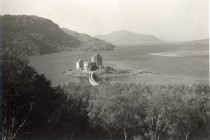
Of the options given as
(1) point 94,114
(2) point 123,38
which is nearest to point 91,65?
(2) point 123,38

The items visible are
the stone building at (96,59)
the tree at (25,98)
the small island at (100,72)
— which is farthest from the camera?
the stone building at (96,59)

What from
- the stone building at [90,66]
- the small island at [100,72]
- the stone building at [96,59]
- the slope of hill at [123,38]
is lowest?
the small island at [100,72]

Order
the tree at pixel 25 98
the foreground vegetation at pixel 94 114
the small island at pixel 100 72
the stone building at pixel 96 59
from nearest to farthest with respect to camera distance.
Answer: the tree at pixel 25 98 < the foreground vegetation at pixel 94 114 < the small island at pixel 100 72 < the stone building at pixel 96 59

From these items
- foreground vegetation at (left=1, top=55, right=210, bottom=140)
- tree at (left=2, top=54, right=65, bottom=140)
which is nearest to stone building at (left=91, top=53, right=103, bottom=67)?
tree at (left=2, top=54, right=65, bottom=140)

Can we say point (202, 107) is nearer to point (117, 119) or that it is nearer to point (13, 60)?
point (117, 119)

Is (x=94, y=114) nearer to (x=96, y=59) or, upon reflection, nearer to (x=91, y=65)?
(x=91, y=65)

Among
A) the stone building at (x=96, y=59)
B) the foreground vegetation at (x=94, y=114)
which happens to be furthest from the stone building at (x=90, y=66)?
the foreground vegetation at (x=94, y=114)

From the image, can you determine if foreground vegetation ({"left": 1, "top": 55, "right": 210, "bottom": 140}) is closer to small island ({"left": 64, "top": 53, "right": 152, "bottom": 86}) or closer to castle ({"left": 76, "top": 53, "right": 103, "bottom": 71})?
small island ({"left": 64, "top": 53, "right": 152, "bottom": 86})

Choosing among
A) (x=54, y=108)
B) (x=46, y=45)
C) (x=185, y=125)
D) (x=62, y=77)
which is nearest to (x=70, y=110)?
(x=54, y=108)

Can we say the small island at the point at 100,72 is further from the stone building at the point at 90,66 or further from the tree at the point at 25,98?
the tree at the point at 25,98
